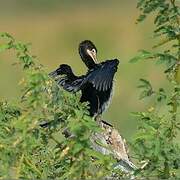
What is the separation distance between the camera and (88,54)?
5645 millimetres

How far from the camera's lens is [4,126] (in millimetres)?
2840

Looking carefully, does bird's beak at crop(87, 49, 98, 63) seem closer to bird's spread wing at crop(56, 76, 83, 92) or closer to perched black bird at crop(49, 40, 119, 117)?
perched black bird at crop(49, 40, 119, 117)

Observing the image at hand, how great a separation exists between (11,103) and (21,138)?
58cm

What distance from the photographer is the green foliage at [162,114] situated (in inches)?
109

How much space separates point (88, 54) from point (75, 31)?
8.65m

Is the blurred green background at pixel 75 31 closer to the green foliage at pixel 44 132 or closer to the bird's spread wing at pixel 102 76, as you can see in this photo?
the bird's spread wing at pixel 102 76

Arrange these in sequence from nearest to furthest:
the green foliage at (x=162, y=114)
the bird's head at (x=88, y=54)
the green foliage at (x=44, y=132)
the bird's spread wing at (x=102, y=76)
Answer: the green foliage at (x=44, y=132) < the green foliage at (x=162, y=114) < the bird's spread wing at (x=102, y=76) < the bird's head at (x=88, y=54)

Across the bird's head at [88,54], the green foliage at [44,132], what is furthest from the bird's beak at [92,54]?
the green foliage at [44,132]

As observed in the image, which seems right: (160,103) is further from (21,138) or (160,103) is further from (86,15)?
(86,15)

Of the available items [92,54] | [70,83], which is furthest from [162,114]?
[92,54]

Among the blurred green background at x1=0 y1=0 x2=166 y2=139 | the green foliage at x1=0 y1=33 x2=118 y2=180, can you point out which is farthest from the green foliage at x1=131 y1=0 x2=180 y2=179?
the blurred green background at x1=0 y1=0 x2=166 y2=139

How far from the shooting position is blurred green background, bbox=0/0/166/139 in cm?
1116

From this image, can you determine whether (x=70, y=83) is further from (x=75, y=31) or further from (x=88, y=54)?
(x=75, y=31)

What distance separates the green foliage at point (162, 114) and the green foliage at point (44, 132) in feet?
0.44
